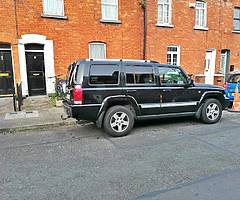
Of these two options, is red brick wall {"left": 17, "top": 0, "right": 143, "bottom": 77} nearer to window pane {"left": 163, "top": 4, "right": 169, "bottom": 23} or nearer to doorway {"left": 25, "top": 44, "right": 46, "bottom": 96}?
doorway {"left": 25, "top": 44, "right": 46, "bottom": 96}

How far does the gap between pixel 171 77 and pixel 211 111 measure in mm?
1764

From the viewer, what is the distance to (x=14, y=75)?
10.7 meters

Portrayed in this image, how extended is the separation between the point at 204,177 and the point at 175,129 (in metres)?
2.87

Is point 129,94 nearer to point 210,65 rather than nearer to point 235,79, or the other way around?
point 235,79

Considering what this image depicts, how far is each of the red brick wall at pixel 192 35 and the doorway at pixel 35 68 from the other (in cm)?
621

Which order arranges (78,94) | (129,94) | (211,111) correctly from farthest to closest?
(211,111)
(129,94)
(78,94)

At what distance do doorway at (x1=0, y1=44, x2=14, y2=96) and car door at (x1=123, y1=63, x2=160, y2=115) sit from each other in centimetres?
728

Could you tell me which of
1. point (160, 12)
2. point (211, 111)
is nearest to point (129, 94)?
point (211, 111)

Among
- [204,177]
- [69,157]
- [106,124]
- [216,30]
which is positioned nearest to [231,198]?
[204,177]

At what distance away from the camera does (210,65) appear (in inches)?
644

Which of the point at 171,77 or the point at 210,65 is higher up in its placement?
the point at 210,65

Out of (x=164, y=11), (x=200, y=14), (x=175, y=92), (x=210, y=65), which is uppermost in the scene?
(x=200, y=14)

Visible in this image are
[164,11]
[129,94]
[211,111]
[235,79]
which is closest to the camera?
[129,94]

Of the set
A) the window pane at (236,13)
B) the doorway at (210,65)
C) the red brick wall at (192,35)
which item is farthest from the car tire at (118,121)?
the window pane at (236,13)
